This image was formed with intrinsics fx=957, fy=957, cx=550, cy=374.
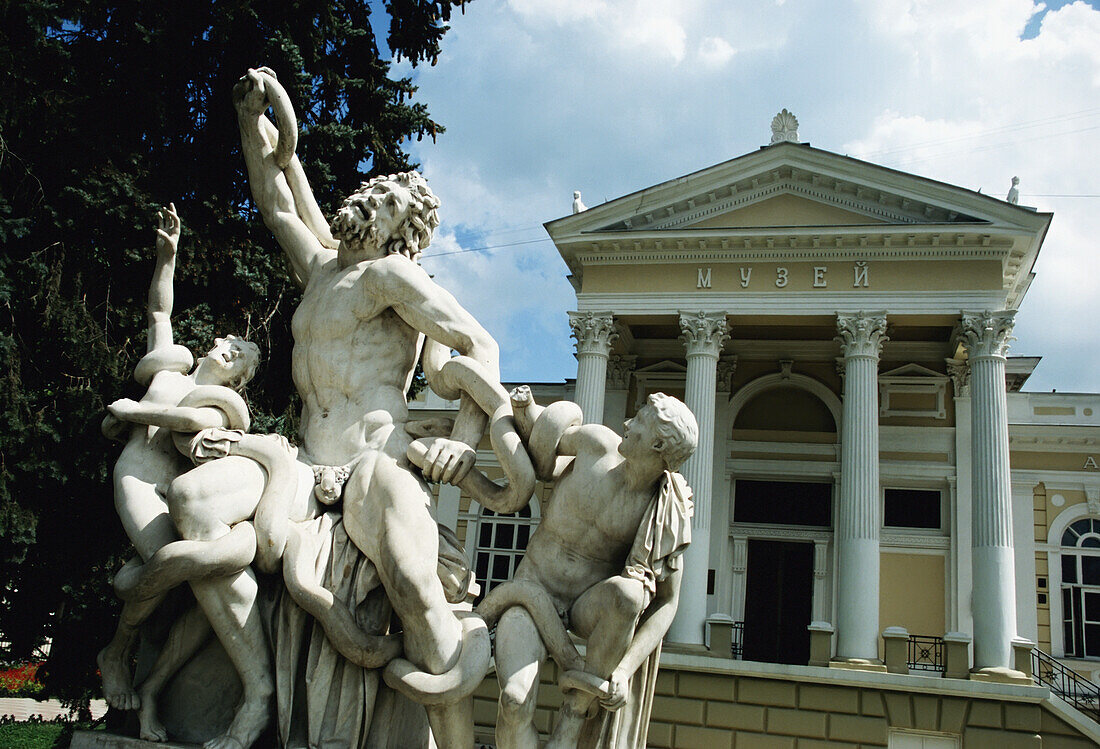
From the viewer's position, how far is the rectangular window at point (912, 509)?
20.3 meters

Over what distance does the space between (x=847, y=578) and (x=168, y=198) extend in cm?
1280

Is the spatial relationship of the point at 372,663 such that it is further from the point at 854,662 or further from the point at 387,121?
the point at 854,662

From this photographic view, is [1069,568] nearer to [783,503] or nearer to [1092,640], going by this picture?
[1092,640]

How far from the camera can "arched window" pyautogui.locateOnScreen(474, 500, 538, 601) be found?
21281 millimetres

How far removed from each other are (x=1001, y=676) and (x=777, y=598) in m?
5.89

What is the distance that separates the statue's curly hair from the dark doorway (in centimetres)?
1806

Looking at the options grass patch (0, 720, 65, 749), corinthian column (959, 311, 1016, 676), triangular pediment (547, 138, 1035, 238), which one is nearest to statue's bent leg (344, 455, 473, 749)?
grass patch (0, 720, 65, 749)

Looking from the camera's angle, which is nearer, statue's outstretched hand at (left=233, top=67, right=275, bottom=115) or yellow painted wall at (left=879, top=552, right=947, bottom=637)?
statue's outstretched hand at (left=233, top=67, right=275, bottom=115)

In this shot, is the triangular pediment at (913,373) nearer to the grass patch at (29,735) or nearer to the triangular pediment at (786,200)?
the triangular pediment at (786,200)

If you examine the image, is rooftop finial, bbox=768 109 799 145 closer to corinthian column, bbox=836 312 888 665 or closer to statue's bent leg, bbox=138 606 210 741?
corinthian column, bbox=836 312 888 665

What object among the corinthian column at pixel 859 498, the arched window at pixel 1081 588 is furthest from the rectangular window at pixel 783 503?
the arched window at pixel 1081 588

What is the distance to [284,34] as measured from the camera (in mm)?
9039

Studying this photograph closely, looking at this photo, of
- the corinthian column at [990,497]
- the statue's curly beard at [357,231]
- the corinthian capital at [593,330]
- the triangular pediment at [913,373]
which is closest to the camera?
the statue's curly beard at [357,231]

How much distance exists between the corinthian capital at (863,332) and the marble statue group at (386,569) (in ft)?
54.7
